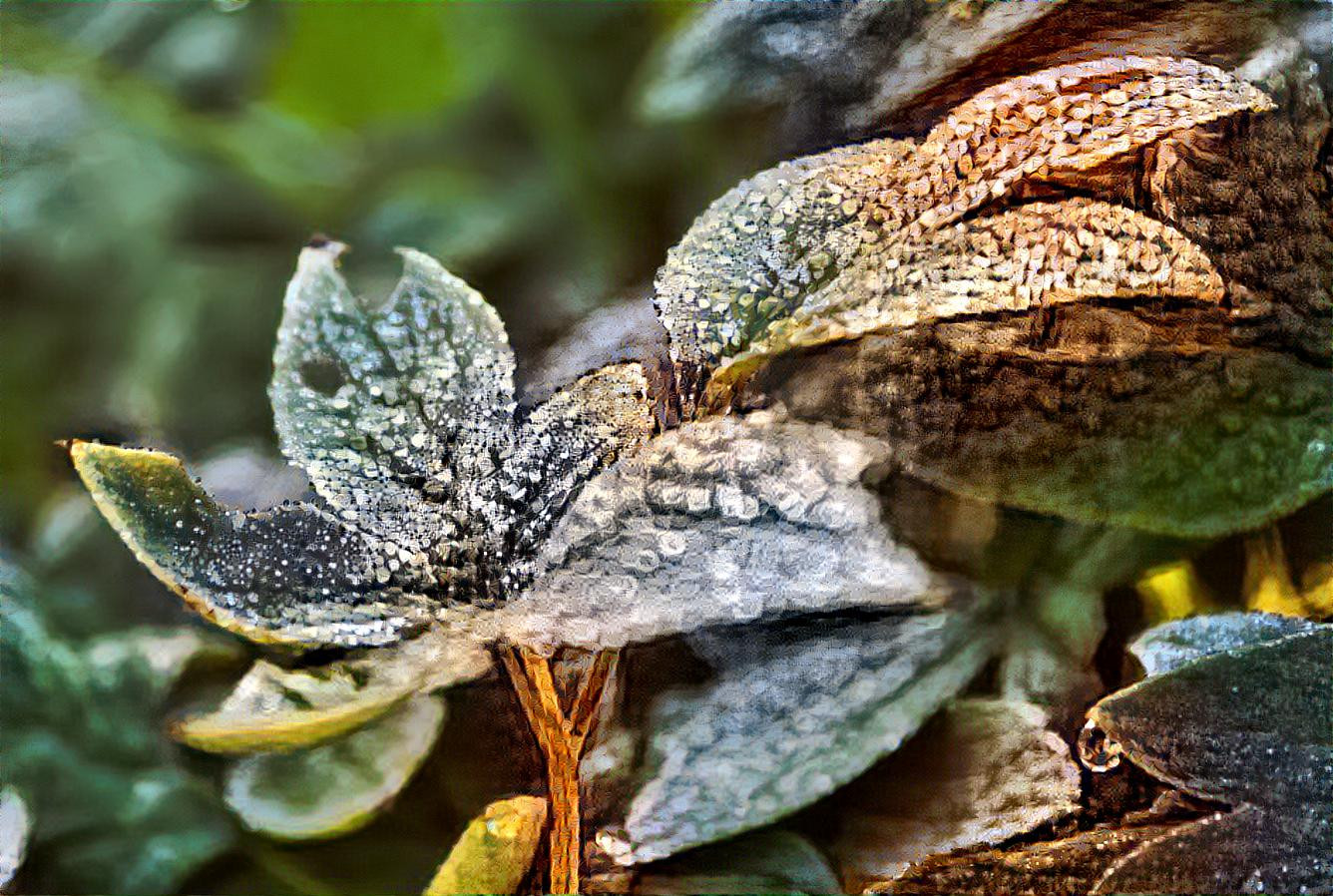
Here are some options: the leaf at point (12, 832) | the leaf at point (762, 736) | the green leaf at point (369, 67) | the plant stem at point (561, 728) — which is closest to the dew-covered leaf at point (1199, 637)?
the leaf at point (762, 736)

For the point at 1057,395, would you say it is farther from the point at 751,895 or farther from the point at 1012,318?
the point at 751,895

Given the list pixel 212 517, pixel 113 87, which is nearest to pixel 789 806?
A: pixel 212 517

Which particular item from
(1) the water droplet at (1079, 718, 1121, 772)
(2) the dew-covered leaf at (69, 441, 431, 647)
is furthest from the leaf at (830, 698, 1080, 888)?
(2) the dew-covered leaf at (69, 441, 431, 647)

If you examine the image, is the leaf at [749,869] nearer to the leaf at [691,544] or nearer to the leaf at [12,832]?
the leaf at [691,544]

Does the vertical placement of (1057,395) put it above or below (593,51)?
below

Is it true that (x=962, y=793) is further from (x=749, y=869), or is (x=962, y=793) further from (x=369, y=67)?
(x=369, y=67)

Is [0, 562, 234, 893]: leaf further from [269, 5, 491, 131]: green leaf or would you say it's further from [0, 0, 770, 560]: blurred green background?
[269, 5, 491, 131]: green leaf

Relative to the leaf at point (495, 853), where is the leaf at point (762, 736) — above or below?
above
